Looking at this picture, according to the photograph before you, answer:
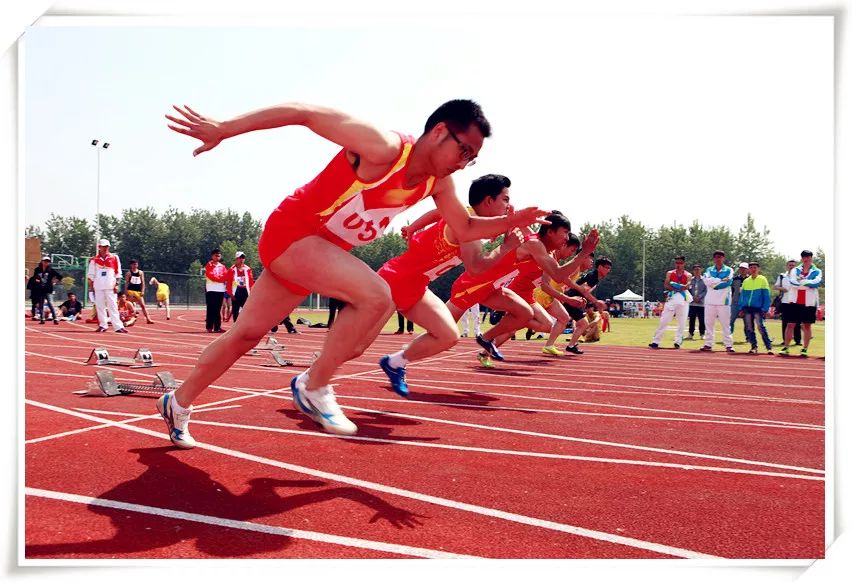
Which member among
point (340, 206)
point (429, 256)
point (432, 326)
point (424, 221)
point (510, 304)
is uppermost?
point (424, 221)

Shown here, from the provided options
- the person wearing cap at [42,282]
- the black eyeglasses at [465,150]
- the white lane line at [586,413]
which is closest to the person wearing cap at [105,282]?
the person wearing cap at [42,282]

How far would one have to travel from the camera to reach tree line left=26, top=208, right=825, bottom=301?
22269 mm

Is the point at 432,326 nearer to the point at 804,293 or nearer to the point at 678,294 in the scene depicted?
the point at 678,294

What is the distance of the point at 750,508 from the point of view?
284 centimetres

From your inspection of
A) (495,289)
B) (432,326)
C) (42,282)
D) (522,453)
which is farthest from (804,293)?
(42,282)

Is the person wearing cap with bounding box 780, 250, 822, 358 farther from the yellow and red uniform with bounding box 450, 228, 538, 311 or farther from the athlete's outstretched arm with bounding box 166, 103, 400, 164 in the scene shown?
the athlete's outstretched arm with bounding box 166, 103, 400, 164

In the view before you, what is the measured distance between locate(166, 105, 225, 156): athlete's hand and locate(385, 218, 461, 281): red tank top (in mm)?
2690

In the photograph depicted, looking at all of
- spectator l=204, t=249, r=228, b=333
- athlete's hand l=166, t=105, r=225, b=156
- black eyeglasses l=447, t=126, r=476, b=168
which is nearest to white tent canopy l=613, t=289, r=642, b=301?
spectator l=204, t=249, r=228, b=333

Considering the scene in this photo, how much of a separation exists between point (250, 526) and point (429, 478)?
0.94m

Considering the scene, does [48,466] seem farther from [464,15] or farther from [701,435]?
[701,435]

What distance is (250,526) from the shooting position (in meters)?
2.52

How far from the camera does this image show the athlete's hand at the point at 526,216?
3.41m

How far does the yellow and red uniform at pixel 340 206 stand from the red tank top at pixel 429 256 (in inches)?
79.2
